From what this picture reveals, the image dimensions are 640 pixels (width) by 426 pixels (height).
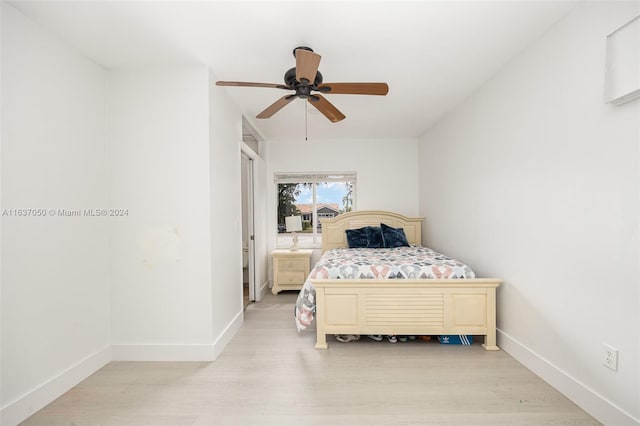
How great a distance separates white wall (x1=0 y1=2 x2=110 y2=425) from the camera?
5.85ft

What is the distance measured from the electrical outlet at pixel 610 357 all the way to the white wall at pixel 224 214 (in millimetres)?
2598

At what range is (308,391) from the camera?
2059 mm

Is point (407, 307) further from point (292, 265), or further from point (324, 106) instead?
point (292, 265)

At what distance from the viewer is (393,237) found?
4406 millimetres

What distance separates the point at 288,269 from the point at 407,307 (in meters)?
2.29

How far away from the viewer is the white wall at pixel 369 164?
5066 millimetres

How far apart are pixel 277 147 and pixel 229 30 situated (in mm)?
3016

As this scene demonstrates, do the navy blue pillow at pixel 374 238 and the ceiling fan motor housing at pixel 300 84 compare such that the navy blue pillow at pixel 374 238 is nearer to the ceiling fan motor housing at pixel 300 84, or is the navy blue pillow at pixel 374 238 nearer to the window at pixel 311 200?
the window at pixel 311 200

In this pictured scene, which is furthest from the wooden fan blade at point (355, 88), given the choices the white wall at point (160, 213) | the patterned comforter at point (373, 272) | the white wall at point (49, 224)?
the white wall at point (49, 224)

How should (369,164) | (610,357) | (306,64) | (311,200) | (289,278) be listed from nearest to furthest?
1. (610,357)
2. (306,64)
3. (289,278)
4. (369,164)
5. (311,200)

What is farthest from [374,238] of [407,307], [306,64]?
[306,64]

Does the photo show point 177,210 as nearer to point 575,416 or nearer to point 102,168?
point 102,168

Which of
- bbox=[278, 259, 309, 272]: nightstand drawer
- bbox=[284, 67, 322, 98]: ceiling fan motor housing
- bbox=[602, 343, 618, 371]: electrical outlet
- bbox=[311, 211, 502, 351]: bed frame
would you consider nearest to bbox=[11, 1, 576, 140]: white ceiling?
bbox=[284, 67, 322, 98]: ceiling fan motor housing

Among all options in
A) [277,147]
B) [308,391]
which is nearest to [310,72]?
[308,391]
